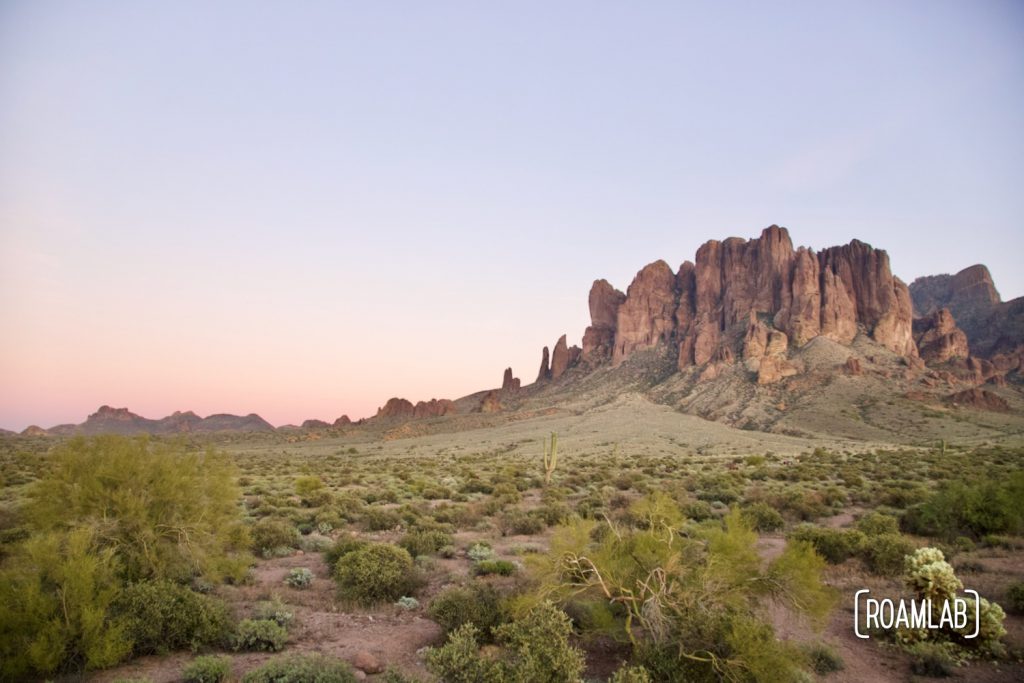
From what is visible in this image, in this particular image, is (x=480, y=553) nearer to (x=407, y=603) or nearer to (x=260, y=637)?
(x=407, y=603)

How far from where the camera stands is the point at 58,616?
6.02 metres

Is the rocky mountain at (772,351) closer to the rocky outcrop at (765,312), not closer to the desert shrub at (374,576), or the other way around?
the rocky outcrop at (765,312)

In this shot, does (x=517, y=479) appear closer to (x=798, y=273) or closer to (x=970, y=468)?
(x=970, y=468)

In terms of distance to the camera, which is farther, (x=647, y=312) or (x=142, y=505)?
(x=647, y=312)

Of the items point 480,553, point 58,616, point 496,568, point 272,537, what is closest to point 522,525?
point 480,553

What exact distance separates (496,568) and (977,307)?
7741 inches

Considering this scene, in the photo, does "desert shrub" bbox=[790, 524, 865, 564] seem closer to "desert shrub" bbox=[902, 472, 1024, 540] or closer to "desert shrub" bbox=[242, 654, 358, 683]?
"desert shrub" bbox=[902, 472, 1024, 540]

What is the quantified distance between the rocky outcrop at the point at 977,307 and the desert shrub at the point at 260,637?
5598 inches

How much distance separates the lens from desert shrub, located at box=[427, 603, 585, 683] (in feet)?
18.1

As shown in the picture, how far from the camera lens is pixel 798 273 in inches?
4316

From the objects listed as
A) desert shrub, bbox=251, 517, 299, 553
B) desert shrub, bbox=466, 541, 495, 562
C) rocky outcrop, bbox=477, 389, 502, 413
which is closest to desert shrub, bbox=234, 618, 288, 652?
desert shrub, bbox=466, 541, 495, 562

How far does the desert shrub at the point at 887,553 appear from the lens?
10.7 m

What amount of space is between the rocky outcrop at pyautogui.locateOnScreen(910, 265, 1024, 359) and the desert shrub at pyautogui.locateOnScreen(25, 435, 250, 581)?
142 m

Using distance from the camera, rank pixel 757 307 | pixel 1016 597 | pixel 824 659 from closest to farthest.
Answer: pixel 824 659, pixel 1016 597, pixel 757 307
